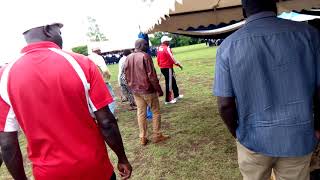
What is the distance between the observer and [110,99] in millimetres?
2461

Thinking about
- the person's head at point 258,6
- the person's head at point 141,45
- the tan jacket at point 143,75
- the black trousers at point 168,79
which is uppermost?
the person's head at point 258,6

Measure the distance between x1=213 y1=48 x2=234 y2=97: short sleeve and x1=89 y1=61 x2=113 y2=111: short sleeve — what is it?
73 centimetres

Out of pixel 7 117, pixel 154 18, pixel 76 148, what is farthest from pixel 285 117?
pixel 7 117

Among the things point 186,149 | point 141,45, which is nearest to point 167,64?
point 141,45

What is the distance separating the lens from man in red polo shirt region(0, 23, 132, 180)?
2.28 meters

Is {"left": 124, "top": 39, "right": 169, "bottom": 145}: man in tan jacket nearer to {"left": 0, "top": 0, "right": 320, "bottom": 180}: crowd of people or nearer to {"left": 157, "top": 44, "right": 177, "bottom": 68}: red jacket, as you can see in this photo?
{"left": 157, "top": 44, "right": 177, "bottom": 68}: red jacket

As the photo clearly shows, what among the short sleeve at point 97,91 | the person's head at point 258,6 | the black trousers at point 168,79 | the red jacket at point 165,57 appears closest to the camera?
the short sleeve at point 97,91

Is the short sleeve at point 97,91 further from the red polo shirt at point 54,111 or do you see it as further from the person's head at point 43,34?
the person's head at point 43,34

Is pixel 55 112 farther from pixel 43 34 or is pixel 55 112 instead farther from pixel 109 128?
pixel 43 34

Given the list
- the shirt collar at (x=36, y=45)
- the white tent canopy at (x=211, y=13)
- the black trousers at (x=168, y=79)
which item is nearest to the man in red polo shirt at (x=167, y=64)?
the black trousers at (x=168, y=79)

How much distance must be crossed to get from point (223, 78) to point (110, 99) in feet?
2.43

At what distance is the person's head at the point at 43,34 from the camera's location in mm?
2395

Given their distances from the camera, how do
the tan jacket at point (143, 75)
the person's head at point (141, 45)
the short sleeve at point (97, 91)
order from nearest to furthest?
the short sleeve at point (97, 91)
the tan jacket at point (143, 75)
the person's head at point (141, 45)

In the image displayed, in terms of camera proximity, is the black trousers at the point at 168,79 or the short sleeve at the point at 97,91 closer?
the short sleeve at the point at 97,91
